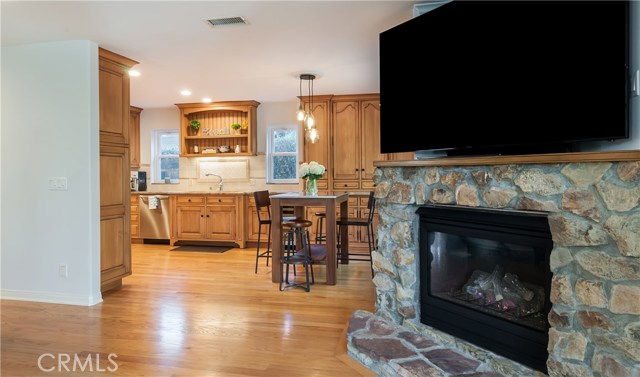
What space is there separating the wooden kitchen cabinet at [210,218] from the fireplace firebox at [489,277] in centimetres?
417

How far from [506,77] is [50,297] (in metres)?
4.13

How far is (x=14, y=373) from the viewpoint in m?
2.26

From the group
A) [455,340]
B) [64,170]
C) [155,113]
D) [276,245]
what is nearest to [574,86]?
[455,340]

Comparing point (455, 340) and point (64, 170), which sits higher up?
point (64, 170)

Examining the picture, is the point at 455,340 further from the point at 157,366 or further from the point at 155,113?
the point at 155,113

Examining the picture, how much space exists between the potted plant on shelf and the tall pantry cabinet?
2.74 meters

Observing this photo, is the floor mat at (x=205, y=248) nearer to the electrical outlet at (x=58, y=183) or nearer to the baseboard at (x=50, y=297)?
the baseboard at (x=50, y=297)

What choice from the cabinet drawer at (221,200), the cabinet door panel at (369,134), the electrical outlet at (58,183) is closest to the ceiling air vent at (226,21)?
the electrical outlet at (58,183)

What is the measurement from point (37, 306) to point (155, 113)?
4.45m

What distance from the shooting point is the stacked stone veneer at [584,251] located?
1.60m

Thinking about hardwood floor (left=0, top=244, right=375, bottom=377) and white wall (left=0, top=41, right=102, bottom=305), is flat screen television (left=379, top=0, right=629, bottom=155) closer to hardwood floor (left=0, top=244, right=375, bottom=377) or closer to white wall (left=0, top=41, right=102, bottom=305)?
hardwood floor (left=0, top=244, right=375, bottom=377)

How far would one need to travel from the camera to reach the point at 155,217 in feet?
21.6

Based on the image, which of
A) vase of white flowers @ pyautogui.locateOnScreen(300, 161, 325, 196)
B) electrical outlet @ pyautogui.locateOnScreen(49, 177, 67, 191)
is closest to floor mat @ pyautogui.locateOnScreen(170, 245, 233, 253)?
vase of white flowers @ pyautogui.locateOnScreen(300, 161, 325, 196)

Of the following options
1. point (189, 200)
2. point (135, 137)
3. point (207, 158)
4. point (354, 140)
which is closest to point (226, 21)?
point (354, 140)
